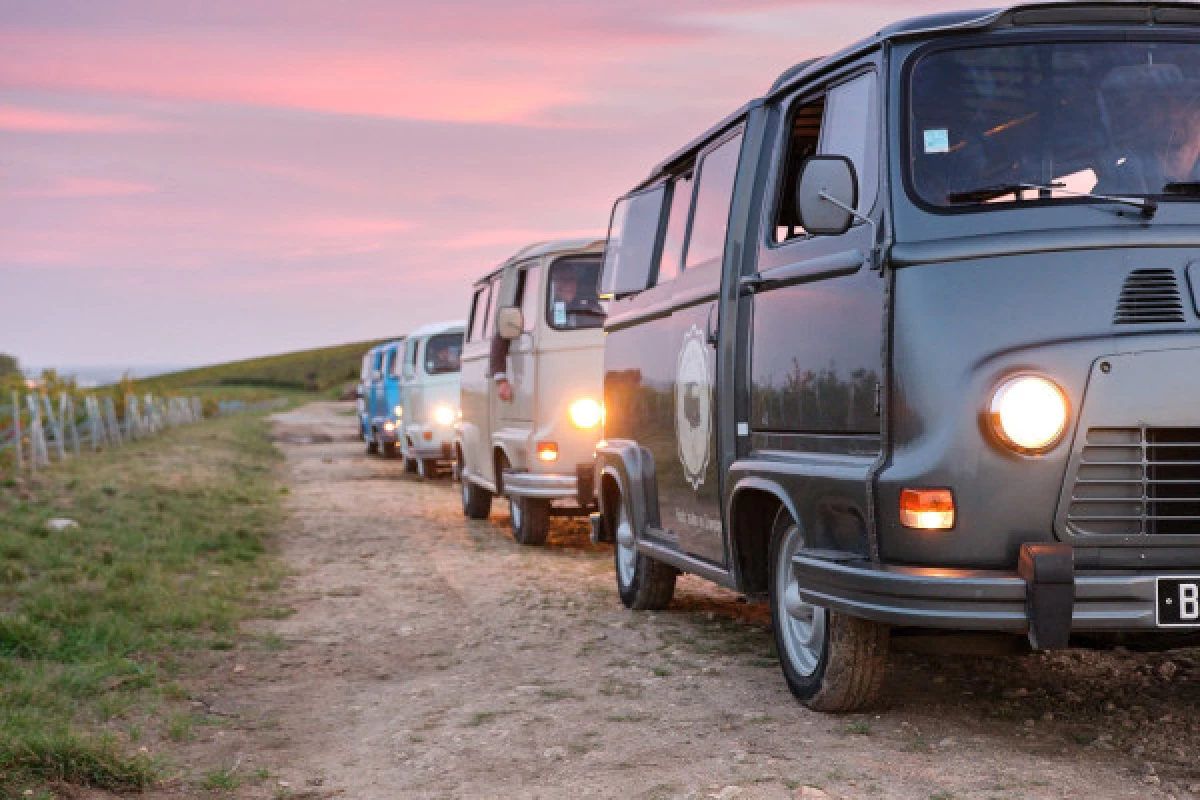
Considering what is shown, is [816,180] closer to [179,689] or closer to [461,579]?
[179,689]

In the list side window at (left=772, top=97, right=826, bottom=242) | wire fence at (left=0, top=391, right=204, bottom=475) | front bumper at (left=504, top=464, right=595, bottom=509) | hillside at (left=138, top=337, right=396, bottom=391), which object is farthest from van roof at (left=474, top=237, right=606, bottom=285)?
hillside at (left=138, top=337, right=396, bottom=391)

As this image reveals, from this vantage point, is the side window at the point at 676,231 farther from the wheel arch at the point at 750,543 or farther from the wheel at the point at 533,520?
the wheel at the point at 533,520

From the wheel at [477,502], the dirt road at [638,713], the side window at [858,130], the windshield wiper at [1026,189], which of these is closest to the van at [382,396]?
the wheel at [477,502]

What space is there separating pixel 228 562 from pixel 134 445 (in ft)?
65.7

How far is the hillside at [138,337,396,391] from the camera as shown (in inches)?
4471

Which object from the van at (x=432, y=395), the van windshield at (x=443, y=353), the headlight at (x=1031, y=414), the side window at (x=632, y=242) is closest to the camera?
the headlight at (x=1031, y=414)

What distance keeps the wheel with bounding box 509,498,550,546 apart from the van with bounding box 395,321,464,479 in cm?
820

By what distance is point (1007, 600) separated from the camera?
468 centimetres

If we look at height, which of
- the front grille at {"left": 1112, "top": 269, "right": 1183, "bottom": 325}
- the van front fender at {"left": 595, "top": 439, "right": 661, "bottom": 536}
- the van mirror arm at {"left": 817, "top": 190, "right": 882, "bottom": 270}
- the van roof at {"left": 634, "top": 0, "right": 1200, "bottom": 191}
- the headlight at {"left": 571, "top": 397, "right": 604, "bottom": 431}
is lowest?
the van front fender at {"left": 595, "top": 439, "right": 661, "bottom": 536}

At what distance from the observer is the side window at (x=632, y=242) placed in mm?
8480

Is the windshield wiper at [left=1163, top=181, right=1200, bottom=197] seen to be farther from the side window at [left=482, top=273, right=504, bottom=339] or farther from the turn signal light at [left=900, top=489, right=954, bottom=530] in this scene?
the side window at [left=482, top=273, right=504, bottom=339]

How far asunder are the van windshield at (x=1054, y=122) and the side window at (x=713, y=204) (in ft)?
5.53

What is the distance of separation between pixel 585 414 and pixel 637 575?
10.8 ft

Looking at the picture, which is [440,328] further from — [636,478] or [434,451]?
[636,478]
